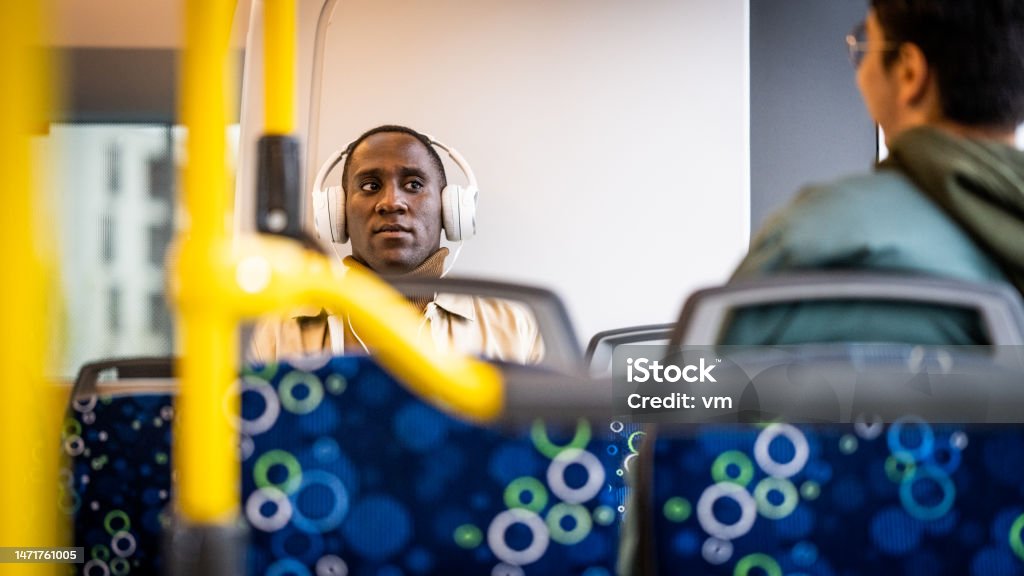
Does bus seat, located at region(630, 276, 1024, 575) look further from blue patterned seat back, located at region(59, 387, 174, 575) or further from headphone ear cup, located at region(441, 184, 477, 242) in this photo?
headphone ear cup, located at region(441, 184, 477, 242)

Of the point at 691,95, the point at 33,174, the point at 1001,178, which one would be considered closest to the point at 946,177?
the point at 1001,178

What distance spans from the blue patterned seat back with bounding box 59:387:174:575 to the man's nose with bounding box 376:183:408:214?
114cm

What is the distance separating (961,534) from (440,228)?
5.75 feet

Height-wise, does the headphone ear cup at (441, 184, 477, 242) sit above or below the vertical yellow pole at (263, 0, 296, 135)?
above

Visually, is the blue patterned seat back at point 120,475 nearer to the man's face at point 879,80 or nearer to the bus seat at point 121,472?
the bus seat at point 121,472

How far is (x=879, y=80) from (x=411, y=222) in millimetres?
1379

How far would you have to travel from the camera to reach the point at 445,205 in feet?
7.92

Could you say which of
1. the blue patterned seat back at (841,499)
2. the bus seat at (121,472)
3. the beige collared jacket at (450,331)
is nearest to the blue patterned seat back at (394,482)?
the blue patterned seat back at (841,499)

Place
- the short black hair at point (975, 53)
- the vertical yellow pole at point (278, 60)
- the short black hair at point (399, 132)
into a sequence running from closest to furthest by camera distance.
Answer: the vertical yellow pole at point (278, 60)
the short black hair at point (975, 53)
the short black hair at point (399, 132)

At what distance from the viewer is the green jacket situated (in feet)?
2.98

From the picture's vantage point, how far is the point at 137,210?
457 cm

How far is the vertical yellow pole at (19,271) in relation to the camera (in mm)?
639

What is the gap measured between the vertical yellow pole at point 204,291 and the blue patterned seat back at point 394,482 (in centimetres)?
17

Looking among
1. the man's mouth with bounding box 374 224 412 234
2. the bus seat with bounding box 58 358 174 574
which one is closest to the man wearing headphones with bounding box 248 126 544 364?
the man's mouth with bounding box 374 224 412 234
